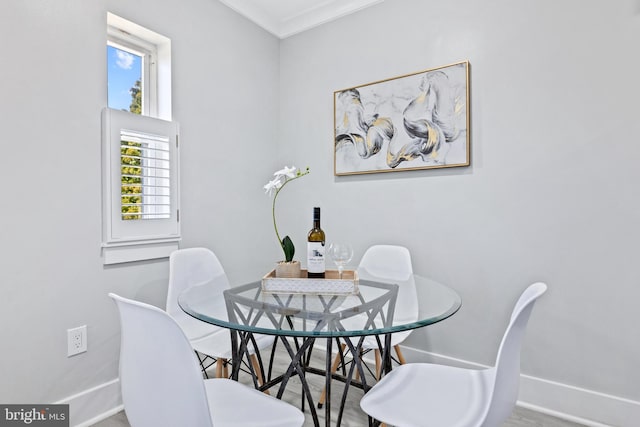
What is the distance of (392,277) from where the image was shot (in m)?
1.99

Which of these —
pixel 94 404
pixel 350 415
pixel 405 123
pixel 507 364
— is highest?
pixel 405 123

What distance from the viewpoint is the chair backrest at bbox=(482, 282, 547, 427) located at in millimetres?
1029

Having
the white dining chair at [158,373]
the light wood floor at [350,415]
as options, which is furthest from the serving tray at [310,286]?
the light wood floor at [350,415]

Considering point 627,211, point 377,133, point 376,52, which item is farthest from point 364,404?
point 376,52

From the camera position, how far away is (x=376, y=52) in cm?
261

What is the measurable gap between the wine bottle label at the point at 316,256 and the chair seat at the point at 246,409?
57cm

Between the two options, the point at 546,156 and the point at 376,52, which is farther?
the point at 376,52

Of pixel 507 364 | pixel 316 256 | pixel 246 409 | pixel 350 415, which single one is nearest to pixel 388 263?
pixel 316 256

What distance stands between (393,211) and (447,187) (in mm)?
411

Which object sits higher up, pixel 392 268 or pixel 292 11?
pixel 292 11

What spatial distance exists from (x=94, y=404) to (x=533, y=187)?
8.83 ft

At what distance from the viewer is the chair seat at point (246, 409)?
1.12 metres

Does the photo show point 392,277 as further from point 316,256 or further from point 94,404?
point 94,404

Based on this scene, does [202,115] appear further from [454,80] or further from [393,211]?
[454,80]
